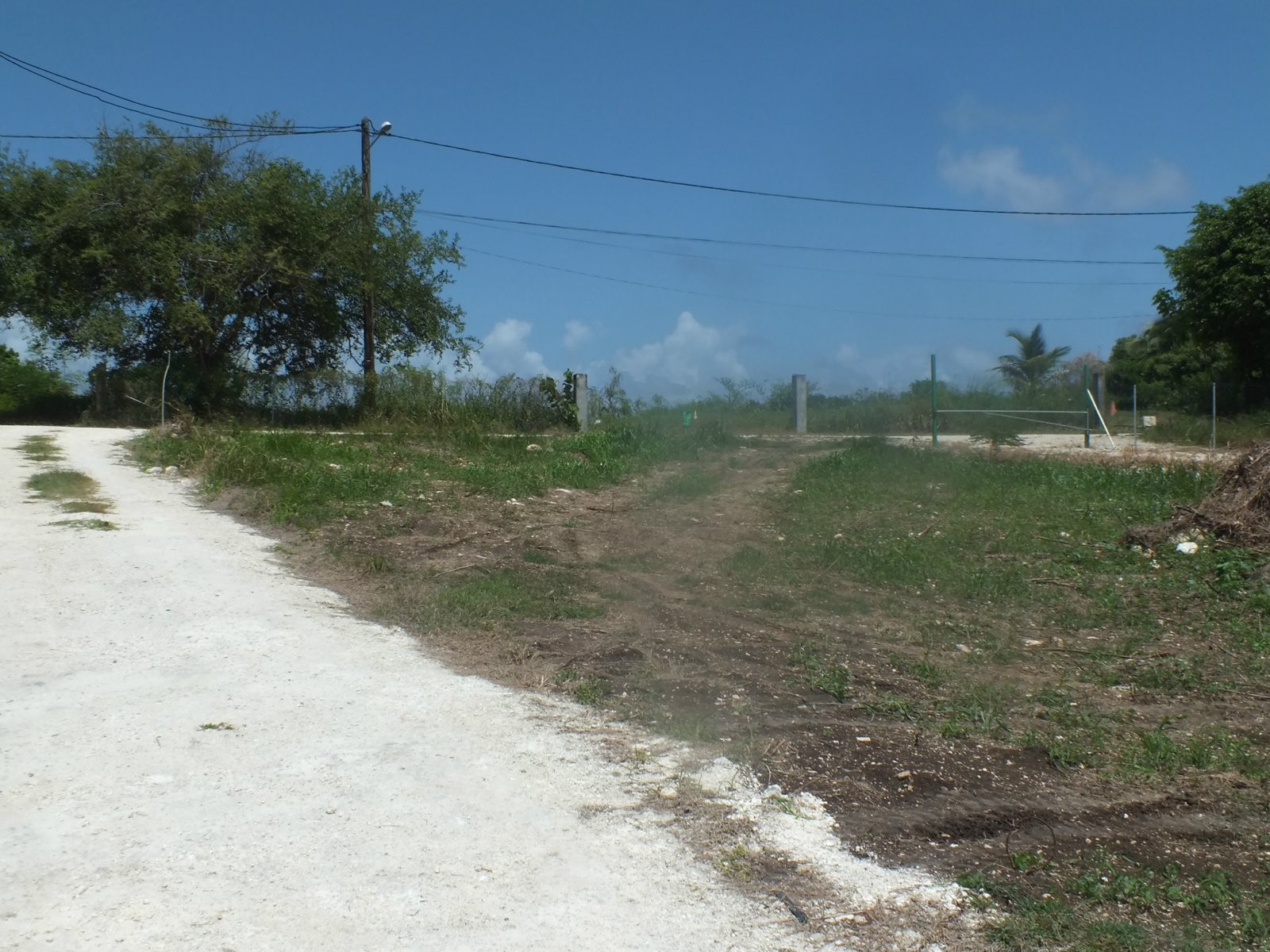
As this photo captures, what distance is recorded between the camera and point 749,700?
5.88 meters

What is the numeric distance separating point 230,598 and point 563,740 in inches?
140

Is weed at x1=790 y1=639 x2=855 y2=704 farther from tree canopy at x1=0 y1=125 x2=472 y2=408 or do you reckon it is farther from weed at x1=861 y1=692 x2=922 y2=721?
tree canopy at x1=0 y1=125 x2=472 y2=408

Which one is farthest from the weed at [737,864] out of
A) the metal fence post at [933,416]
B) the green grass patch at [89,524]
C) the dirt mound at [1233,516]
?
the metal fence post at [933,416]

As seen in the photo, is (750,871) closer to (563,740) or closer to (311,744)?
(563,740)

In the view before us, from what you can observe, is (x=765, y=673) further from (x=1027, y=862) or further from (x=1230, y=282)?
(x=1230, y=282)

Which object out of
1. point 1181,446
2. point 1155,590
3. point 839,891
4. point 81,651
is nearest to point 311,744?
point 81,651

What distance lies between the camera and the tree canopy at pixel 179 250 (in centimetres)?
2283

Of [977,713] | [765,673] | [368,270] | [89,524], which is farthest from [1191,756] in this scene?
[368,270]

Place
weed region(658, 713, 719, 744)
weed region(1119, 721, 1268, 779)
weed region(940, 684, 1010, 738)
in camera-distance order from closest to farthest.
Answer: weed region(1119, 721, 1268, 779) < weed region(658, 713, 719, 744) < weed region(940, 684, 1010, 738)

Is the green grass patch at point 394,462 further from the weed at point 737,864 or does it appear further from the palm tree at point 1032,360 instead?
the palm tree at point 1032,360

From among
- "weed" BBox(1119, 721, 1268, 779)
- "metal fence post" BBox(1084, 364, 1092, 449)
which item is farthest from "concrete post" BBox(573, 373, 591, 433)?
"weed" BBox(1119, 721, 1268, 779)

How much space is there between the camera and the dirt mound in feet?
31.8

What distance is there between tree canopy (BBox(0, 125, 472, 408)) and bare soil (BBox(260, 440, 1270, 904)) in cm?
1400

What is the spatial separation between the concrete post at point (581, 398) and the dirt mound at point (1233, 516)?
1410 cm
